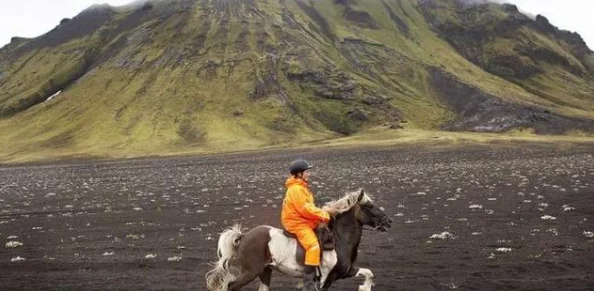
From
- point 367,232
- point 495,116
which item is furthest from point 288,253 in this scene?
point 495,116

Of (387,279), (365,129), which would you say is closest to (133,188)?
(387,279)

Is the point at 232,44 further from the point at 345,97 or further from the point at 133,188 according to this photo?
the point at 133,188

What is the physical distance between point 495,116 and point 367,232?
121 metres

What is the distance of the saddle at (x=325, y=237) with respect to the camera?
41.1ft

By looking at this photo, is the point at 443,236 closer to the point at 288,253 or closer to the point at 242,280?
the point at 288,253

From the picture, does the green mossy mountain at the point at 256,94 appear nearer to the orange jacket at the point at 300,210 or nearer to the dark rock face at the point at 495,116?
the dark rock face at the point at 495,116

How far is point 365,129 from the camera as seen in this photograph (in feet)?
461

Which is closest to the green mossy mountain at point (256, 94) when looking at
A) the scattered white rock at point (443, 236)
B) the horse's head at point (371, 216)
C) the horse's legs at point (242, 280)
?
the scattered white rock at point (443, 236)

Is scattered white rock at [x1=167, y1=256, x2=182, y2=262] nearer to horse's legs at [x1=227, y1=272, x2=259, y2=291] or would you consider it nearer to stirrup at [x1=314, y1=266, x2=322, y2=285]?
horse's legs at [x1=227, y1=272, x2=259, y2=291]

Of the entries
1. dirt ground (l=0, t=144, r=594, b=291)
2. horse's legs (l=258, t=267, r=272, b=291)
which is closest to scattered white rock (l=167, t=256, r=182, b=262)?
dirt ground (l=0, t=144, r=594, b=291)

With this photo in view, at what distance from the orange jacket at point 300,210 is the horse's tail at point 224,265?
124cm

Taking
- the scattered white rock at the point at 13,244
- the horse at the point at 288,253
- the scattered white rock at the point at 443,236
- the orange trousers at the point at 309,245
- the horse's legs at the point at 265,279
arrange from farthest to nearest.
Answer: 1. the scattered white rock at the point at 13,244
2. the scattered white rock at the point at 443,236
3. the horse's legs at the point at 265,279
4. the horse at the point at 288,253
5. the orange trousers at the point at 309,245

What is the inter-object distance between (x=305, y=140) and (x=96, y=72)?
8746 centimetres

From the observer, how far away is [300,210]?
1243cm
